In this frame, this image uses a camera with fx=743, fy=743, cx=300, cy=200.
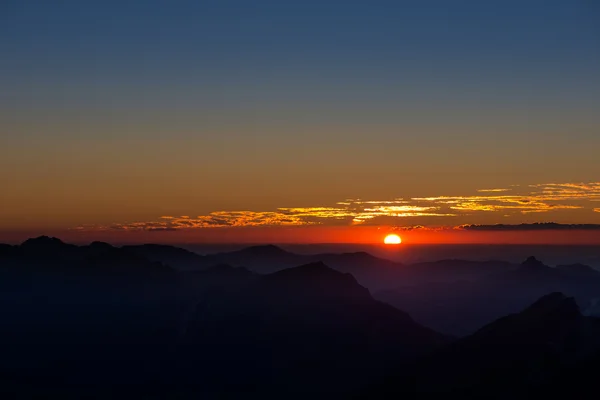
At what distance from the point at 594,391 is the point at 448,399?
130 ft

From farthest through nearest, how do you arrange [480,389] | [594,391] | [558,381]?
[480,389] < [558,381] < [594,391]

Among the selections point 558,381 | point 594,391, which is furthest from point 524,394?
point 594,391

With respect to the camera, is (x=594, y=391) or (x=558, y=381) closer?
(x=594, y=391)

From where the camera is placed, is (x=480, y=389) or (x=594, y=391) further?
(x=480, y=389)

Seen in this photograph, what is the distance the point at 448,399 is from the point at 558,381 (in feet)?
95.0

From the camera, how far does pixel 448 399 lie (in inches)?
7825

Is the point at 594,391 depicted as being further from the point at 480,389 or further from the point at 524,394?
the point at 480,389

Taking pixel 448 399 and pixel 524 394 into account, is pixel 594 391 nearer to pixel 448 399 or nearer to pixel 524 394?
pixel 524 394

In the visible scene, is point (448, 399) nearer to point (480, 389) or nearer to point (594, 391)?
point (480, 389)

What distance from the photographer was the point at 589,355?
19238cm

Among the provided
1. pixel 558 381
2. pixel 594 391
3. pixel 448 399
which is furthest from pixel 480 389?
pixel 594 391

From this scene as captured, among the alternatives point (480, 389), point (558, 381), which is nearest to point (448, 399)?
point (480, 389)

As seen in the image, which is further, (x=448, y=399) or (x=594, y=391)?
(x=448, y=399)

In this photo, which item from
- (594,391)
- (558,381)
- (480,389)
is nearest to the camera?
(594,391)
